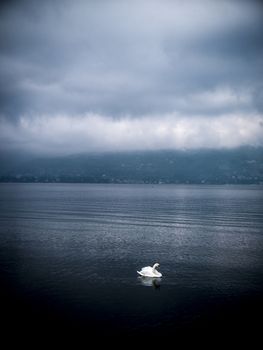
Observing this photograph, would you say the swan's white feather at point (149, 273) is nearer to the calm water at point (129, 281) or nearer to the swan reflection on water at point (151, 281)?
the swan reflection on water at point (151, 281)

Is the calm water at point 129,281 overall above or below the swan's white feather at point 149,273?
below

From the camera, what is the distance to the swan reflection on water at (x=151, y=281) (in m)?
49.6

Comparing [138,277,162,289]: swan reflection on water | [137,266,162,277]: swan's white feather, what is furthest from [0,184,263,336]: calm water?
[137,266,162,277]: swan's white feather

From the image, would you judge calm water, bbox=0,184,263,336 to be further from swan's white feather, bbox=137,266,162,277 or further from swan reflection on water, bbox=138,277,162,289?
swan's white feather, bbox=137,266,162,277

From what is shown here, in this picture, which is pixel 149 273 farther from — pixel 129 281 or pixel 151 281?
pixel 129 281

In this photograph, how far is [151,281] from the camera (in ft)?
168

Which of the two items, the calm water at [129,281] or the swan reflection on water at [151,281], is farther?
the swan reflection on water at [151,281]

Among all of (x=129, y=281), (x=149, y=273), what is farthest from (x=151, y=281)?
(x=129, y=281)

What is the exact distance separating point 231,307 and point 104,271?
2235cm

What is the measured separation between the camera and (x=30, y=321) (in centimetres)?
3816

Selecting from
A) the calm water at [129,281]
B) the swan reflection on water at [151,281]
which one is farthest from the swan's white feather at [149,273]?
the calm water at [129,281]

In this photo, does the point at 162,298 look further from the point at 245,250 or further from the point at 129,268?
the point at 245,250

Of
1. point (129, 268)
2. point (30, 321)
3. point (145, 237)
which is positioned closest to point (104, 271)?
point (129, 268)

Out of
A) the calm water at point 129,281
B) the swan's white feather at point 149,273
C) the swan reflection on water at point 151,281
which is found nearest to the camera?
the calm water at point 129,281
